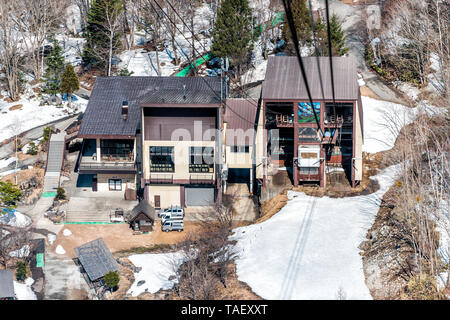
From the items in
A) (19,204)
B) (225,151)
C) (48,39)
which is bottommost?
(19,204)

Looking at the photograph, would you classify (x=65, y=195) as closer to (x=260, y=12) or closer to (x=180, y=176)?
(x=180, y=176)

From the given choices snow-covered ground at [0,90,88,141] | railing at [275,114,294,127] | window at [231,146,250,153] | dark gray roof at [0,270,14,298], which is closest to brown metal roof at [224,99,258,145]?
window at [231,146,250,153]

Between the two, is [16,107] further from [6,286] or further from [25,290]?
[6,286]

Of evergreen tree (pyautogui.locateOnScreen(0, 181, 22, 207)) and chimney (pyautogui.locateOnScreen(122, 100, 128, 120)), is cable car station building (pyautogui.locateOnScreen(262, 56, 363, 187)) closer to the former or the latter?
chimney (pyautogui.locateOnScreen(122, 100, 128, 120))

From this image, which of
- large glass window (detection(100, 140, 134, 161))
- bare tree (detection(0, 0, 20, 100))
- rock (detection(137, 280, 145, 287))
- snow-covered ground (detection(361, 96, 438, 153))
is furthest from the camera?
bare tree (detection(0, 0, 20, 100))

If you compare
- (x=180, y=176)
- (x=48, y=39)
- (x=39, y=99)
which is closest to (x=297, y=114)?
(x=180, y=176)

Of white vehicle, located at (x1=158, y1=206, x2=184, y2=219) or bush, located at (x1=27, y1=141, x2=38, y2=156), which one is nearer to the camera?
white vehicle, located at (x1=158, y1=206, x2=184, y2=219)
